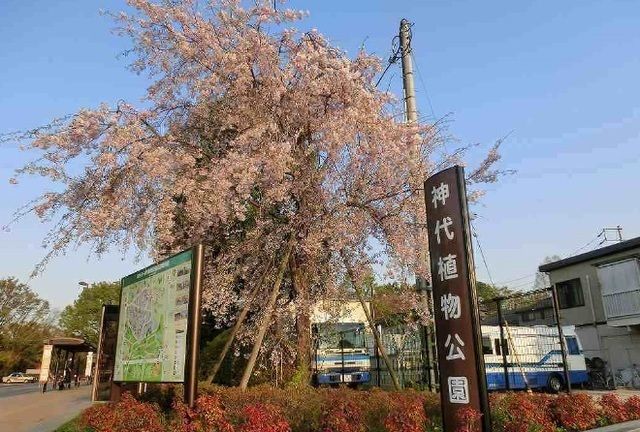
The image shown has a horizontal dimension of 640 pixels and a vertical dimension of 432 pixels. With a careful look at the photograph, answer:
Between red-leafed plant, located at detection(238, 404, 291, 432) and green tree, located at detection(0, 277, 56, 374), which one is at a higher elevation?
green tree, located at detection(0, 277, 56, 374)

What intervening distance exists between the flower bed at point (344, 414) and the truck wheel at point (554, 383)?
10239 mm

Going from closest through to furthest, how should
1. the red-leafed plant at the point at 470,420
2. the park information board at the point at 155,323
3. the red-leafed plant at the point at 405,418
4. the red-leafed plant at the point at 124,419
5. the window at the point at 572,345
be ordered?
the red-leafed plant at the point at 470,420, the red-leafed plant at the point at 405,418, the red-leafed plant at the point at 124,419, the park information board at the point at 155,323, the window at the point at 572,345

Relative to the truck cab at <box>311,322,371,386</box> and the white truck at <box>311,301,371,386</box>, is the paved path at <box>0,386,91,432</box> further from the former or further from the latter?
the truck cab at <box>311,322,371,386</box>

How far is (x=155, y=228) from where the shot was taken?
12414 mm

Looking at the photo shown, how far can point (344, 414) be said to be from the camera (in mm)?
7926

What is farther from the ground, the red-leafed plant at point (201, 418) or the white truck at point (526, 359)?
the white truck at point (526, 359)

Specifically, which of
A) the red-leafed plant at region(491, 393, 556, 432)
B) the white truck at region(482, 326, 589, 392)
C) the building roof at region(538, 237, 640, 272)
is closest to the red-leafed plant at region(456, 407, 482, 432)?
the red-leafed plant at region(491, 393, 556, 432)

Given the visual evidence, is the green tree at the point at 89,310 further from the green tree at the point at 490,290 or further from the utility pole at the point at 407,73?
the utility pole at the point at 407,73

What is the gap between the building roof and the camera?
25.0 metres

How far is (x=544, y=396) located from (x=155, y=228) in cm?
926

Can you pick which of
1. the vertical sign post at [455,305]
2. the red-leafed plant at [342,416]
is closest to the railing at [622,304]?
the red-leafed plant at [342,416]

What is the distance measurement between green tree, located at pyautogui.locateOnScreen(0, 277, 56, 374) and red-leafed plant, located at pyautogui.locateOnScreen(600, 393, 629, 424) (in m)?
58.3

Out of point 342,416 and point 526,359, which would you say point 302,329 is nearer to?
point 342,416

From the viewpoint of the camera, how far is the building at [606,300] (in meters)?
24.6
